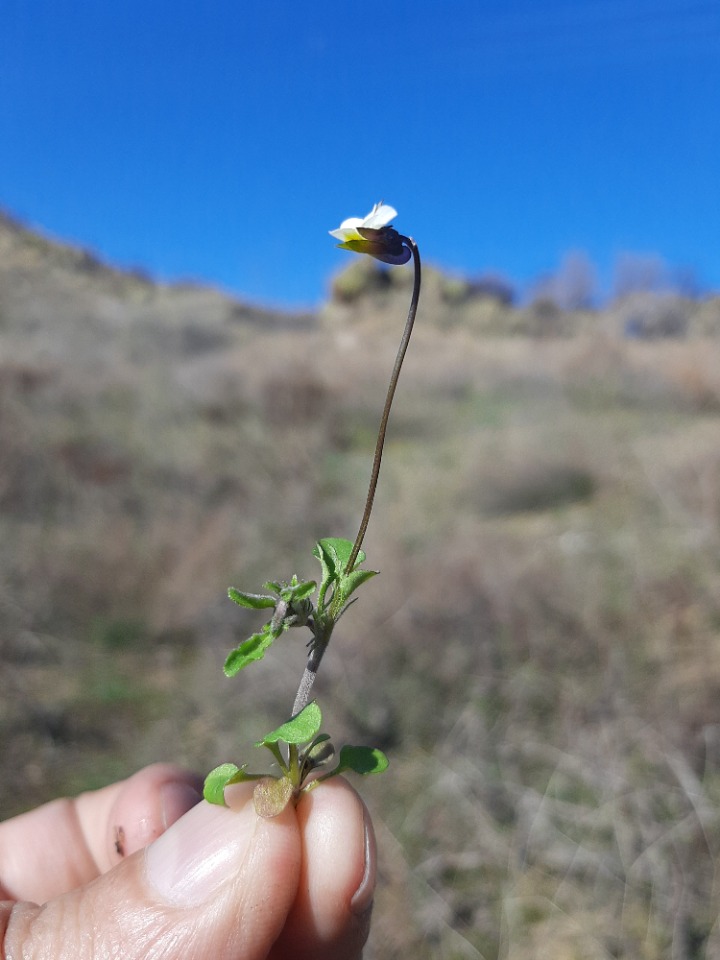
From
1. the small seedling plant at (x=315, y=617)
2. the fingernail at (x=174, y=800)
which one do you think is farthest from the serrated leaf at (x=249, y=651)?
the fingernail at (x=174, y=800)

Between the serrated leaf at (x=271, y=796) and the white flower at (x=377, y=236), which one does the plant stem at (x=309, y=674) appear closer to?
the serrated leaf at (x=271, y=796)

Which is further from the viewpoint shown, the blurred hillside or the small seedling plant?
the blurred hillside

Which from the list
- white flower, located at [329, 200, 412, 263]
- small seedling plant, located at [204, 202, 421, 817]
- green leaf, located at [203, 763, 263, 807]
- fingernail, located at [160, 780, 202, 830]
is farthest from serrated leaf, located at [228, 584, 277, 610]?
fingernail, located at [160, 780, 202, 830]

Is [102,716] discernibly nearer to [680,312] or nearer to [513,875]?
[513,875]

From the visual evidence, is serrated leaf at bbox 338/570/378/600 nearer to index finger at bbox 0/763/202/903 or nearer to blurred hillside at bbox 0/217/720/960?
index finger at bbox 0/763/202/903

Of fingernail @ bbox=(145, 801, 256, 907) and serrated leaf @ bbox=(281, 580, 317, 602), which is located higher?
serrated leaf @ bbox=(281, 580, 317, 602)

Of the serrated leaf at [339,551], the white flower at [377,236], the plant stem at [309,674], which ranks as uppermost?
the white flower at [377,236]

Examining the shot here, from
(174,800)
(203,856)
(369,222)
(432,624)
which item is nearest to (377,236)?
(369,222)
